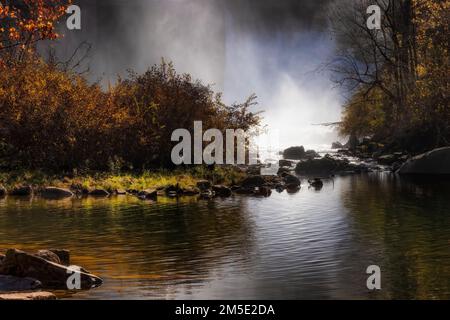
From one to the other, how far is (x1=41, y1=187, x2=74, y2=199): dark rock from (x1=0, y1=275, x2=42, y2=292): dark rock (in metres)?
16.5

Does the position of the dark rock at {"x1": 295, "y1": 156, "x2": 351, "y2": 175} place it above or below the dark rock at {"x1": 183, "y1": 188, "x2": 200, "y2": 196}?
above

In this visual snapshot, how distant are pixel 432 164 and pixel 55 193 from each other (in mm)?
21663

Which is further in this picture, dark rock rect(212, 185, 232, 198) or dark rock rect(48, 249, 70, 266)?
dark rock rect(212, 185, 232, 198)

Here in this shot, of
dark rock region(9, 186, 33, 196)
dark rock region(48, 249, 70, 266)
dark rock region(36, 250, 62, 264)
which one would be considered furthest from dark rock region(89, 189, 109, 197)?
dark rock region(36, 250, 62, 264)

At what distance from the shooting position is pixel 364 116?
6069 centimetres

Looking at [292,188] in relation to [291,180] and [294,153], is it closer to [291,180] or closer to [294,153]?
[291,180]

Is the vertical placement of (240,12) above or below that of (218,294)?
above

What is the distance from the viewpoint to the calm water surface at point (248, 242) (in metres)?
12.0

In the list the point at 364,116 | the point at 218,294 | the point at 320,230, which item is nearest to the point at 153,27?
the point at 364,116

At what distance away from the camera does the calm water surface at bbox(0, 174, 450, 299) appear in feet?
39.5

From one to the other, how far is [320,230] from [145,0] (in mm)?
61291

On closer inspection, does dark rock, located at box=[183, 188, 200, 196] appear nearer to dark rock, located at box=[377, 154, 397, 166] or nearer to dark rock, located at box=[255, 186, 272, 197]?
dark rock, located at box=[255, 186, 272, 197]

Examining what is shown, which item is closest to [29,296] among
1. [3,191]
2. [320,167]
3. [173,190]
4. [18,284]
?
[18,284]

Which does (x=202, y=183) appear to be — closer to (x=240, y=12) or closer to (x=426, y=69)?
(x=426, y=69)
